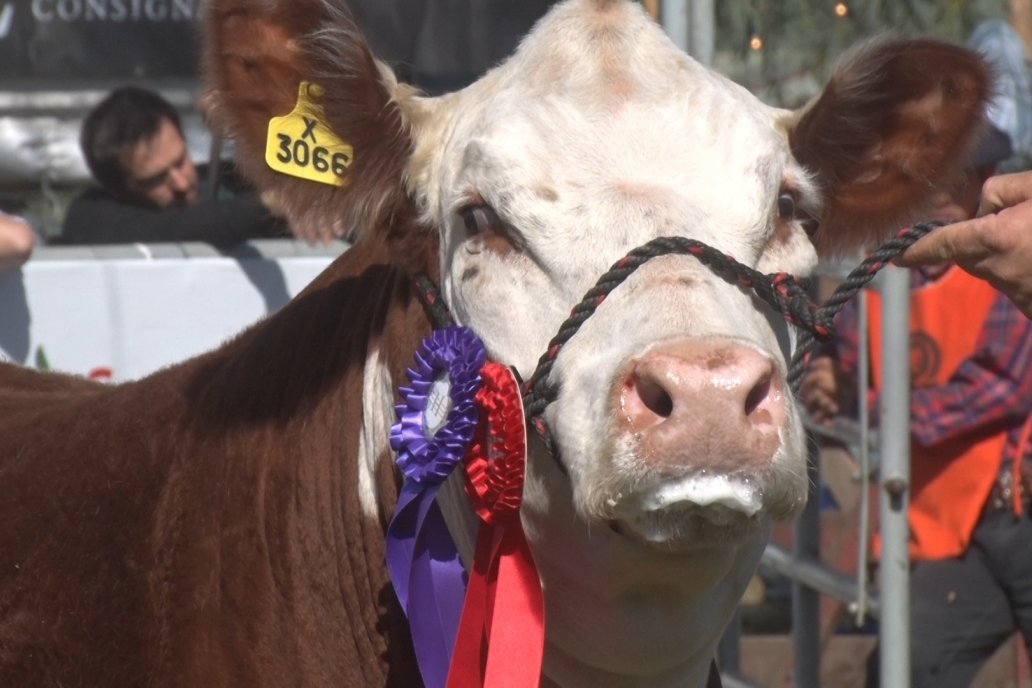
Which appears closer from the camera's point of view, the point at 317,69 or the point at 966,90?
the point at 317,69

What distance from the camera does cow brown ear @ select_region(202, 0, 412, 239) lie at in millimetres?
2947

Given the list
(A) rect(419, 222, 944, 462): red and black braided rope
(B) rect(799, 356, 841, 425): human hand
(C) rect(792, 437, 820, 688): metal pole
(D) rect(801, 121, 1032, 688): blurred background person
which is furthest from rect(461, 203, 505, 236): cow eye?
(C) rect(792, 437, 820, 688): metal pole

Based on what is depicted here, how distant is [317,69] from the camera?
2.98 m

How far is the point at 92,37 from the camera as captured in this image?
6.33 meters

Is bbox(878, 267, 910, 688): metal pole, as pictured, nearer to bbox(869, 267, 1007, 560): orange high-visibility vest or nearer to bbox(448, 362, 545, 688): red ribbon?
bbox(869, 267, 1007, 560): orange high-visibility vest

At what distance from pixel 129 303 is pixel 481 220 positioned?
9.23 ft

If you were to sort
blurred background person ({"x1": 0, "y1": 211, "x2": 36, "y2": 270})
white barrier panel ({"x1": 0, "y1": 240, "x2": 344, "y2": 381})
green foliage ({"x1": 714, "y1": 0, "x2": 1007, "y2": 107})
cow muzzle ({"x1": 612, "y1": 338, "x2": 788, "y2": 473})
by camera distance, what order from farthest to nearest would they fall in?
green foliage ({"x1": 714, "y1": 0, "x2": 1007, "y2": 107})
white barrier panel ({"x1": 0, "y1": 240, "x2": 344, "y2": 381})
blurred background person ({"x1": 0, "y1": 211, "x2": 36, "y2": 270})
cow muzzle ({"x1": 612, "y1": 338, "x2": 788, "y2": 473})

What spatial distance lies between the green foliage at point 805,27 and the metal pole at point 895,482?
337 cm

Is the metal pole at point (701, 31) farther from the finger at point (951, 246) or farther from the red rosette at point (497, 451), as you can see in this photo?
the red rosette at point (497, 451)

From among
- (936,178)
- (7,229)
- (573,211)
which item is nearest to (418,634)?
(573,211)

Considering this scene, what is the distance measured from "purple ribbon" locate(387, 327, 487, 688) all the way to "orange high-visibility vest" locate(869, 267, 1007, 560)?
8.41ft

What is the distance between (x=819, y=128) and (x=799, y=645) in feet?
9.02

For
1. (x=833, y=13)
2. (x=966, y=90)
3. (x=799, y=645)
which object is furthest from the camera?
(x=833, y=13)

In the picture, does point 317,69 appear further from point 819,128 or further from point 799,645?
point 799,645
